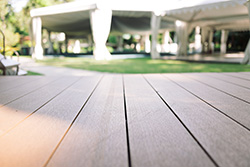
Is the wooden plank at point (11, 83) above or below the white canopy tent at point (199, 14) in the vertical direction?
below

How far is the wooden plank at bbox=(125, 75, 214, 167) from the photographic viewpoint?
1.90 feet

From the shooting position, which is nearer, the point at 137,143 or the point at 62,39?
the point at 137,143

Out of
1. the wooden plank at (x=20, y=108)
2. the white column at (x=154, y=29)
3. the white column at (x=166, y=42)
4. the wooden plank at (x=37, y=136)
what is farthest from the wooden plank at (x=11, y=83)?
the white column at (x=166, y=42)

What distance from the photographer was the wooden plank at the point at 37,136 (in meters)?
0.60

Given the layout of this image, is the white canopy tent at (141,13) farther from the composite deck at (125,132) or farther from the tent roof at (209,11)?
the composite deck at (125,132)

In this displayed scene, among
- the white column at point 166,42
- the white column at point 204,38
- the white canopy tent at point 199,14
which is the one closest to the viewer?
the white canopy tent at point 199,14

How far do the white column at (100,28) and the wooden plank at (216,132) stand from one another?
7.81 metres

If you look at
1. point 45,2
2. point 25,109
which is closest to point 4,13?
point 45,2

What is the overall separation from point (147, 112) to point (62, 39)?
74.9 feet

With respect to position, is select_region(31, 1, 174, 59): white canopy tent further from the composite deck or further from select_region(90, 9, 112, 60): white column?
the composite deck

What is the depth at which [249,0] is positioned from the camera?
5.54m

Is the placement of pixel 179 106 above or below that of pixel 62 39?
below

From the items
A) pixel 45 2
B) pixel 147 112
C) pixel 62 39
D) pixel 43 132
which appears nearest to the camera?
pixel 43 132

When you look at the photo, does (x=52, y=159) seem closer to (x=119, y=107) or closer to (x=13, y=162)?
(x=13, y=162)
